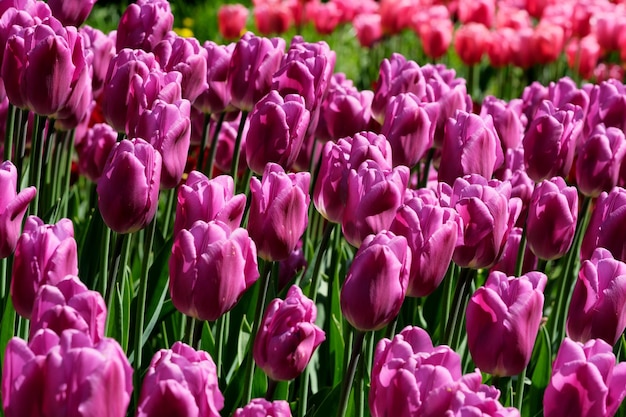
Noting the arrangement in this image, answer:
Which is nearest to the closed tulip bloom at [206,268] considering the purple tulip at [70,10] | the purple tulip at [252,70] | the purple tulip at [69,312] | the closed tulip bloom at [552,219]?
the purple tulip at [69,312]

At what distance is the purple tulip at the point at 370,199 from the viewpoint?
1.80 m

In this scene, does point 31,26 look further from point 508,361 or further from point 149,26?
point 508,361

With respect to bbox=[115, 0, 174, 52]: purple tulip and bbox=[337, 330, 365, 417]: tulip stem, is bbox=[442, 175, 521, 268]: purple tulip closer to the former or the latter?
bbox=[337, 330, 365, 417]: tulip stem

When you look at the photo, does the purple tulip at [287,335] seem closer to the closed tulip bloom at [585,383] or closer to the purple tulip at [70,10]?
the closed tulip bloom at [585,383]

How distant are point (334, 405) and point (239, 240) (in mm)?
488

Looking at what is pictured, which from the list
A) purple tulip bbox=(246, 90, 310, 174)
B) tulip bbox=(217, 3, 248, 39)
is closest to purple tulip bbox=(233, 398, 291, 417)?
purple tulip bbox=(246, 90, 310, 174)

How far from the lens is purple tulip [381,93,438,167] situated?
89.7 inches

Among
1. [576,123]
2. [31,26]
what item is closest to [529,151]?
[576,123]

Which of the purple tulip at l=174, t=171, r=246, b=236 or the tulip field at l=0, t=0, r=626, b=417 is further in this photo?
the purple tulip at l=174, t=171, r=246, b=236

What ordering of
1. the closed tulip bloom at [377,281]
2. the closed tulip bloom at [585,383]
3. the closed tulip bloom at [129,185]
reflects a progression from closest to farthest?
1. the closed tulip bloom at [585,383]
2. the closed tulip bloom at [377,281]
3. the closed tulip bloom at [129,185]

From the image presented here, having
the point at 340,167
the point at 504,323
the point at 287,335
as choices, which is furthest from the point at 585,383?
the point at 340,167

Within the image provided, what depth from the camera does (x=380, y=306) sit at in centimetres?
158

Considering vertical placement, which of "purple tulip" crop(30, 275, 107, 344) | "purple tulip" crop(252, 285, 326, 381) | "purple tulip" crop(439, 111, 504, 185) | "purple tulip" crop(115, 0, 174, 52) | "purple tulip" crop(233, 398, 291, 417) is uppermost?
"purple tulip" crop(115, 0, 174, 52)

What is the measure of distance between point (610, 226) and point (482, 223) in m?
0.32
